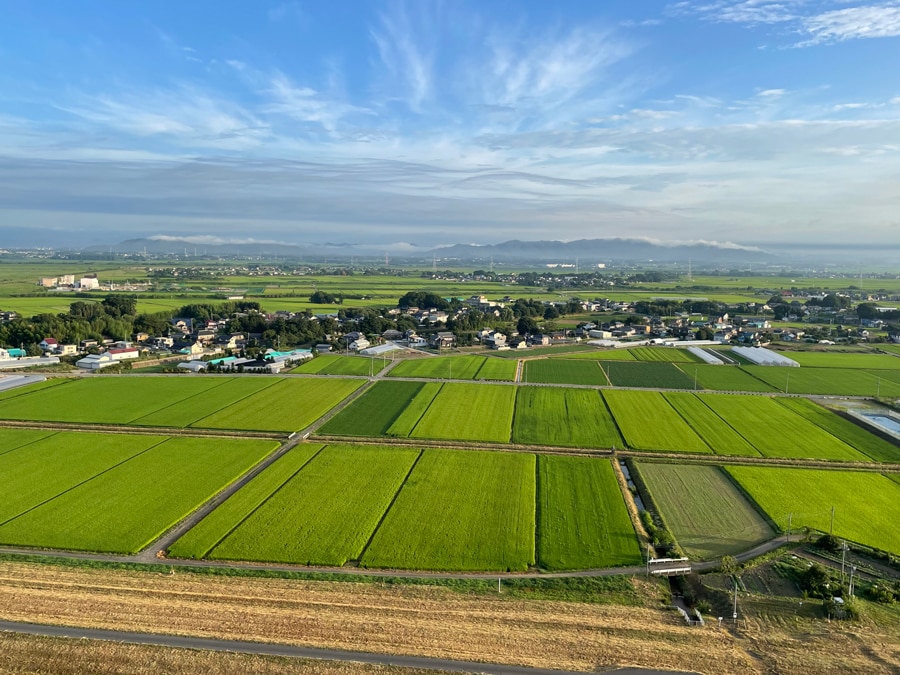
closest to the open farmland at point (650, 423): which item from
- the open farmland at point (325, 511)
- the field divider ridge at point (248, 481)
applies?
the open farmland at point (325, 511)

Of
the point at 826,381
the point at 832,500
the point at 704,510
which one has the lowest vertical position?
the point at 704,510

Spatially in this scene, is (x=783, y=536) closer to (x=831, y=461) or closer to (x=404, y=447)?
(x=831, y=461)

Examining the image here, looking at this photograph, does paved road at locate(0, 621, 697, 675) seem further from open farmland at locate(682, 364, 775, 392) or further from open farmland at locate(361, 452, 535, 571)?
open farmland at locate(682, 364, 775, 392)

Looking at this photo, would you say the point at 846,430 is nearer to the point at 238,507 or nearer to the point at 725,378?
the point at 725,378

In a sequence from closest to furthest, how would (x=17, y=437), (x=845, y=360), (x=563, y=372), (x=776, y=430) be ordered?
(x=17, y=437), (x=776, y=430), (x=563, y=372), (x=845, y=360)

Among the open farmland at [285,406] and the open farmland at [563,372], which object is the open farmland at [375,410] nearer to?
the open farmland at [285,406]

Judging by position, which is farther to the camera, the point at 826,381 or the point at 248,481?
the point at 826,381

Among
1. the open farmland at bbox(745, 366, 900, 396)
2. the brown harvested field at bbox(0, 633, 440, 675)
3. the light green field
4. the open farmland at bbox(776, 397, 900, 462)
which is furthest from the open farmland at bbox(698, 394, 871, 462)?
the brown harvested field at bbox(0, 633, 440, 675)

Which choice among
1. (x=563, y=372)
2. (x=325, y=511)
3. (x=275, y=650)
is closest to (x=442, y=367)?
(x=563, y=372)
